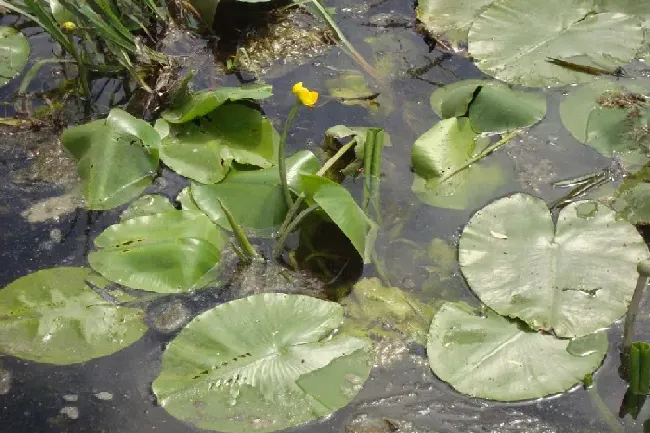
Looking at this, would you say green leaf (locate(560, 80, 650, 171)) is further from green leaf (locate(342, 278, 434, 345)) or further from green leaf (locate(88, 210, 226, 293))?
green leaf (locate(88, 210, 226, 293))

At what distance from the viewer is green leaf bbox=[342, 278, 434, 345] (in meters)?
1.69

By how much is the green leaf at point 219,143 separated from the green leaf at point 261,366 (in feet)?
1.57

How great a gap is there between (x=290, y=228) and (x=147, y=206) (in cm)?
43

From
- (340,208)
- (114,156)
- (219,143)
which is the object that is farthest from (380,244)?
(114,156)

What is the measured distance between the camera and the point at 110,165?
1963mm

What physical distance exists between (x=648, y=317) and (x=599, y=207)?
0.31 metres

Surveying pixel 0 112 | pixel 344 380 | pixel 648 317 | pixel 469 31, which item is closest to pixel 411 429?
pixel 344 380

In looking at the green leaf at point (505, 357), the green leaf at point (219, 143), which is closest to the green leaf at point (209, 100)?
the green leaf at point (219, 143)

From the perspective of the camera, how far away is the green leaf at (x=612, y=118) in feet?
6.76

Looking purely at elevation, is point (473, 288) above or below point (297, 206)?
below

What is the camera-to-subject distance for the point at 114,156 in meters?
1.97

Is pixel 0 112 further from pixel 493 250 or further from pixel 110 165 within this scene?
pixel 493 250

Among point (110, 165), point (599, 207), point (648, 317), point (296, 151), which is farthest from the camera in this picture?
point (296, 151)

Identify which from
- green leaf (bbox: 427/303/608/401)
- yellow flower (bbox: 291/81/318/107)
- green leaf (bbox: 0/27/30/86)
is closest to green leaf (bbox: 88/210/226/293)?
yellow flower (bbox: 291/81/318/107)
